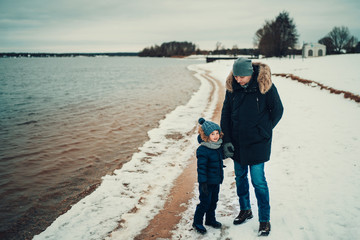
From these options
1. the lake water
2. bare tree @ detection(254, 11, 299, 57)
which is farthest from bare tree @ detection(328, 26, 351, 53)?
the lake water

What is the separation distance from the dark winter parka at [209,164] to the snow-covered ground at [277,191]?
0.89 m

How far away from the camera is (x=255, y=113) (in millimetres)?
3139

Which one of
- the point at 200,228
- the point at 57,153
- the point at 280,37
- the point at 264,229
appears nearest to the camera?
the point at 264,229

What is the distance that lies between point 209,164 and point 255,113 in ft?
2.81

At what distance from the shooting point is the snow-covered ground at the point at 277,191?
3.61m

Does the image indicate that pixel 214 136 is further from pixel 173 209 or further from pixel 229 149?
pixel 173 209

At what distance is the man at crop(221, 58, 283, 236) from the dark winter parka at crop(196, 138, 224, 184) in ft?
0.51

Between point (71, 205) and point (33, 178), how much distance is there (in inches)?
82.3

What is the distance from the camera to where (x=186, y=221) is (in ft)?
13.2

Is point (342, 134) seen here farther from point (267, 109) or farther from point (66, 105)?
point (66, 105)

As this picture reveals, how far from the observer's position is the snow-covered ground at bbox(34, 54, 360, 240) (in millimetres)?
3607

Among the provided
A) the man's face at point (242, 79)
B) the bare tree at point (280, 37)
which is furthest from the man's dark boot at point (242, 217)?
the bare tree at point (280, 37)

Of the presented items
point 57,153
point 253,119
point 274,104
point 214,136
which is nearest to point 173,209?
point 214,136

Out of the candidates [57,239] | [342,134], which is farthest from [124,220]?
[342,134]
